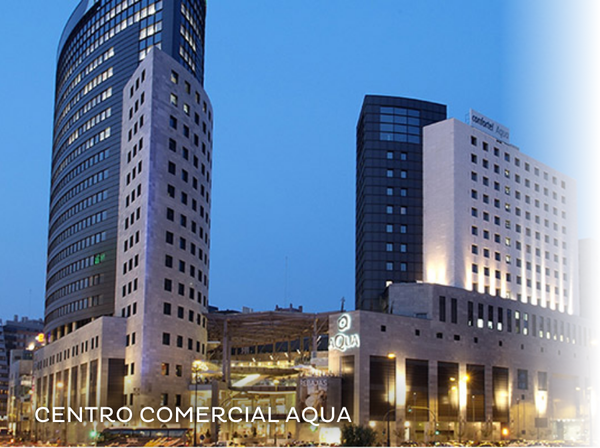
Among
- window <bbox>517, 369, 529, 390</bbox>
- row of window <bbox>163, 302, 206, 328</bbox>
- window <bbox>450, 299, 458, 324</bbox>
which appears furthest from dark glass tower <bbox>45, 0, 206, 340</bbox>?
window <bbox>517, 369, 529, 390</bbox>

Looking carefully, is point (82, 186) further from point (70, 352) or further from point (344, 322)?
point (344, 322)

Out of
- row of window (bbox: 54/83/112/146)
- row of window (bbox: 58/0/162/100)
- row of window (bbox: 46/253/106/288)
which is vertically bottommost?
row of window (bbox: 46/253/106/288)

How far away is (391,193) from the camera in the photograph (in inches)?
6176

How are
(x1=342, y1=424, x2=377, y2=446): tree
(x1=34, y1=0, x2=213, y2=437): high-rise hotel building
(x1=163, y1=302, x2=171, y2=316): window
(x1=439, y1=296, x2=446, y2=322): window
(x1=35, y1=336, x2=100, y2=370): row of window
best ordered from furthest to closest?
(x1=439, y1=296, x2=446, y2=322): window → (x1=35, y1=336, x2=100, y2=370): row of window → (x1=163, y1=302, x2=171, y2=316): window → (x1=34, y1=0, x2=213, y2=437): high-rise hotel building → (x1=342, y1=424, x2=377, y2=446): tree

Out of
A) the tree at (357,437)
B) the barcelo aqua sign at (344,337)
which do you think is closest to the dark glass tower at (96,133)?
the barcelo aqua sign at (344,337)

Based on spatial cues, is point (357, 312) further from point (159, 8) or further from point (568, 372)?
point (159, 8)

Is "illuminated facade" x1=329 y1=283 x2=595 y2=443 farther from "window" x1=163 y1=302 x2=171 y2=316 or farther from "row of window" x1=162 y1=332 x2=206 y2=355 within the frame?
"window" x1=163 y1=302 x2=171 y2=316

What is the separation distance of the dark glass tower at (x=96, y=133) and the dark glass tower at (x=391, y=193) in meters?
38.0

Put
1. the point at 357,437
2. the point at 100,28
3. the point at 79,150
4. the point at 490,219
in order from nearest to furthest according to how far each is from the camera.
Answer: the point at 357,437
the point at 490,219
the point at 79,150
the point at 100,28

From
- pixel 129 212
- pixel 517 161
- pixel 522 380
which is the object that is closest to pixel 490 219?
pixel 517 161

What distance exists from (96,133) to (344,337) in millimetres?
61415

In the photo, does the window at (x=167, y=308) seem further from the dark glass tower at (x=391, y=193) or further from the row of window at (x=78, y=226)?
the dark glass tower at (x=391, y=193)

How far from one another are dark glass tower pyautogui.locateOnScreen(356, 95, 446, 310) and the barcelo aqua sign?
1742 inches

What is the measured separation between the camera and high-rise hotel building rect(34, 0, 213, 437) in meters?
111
